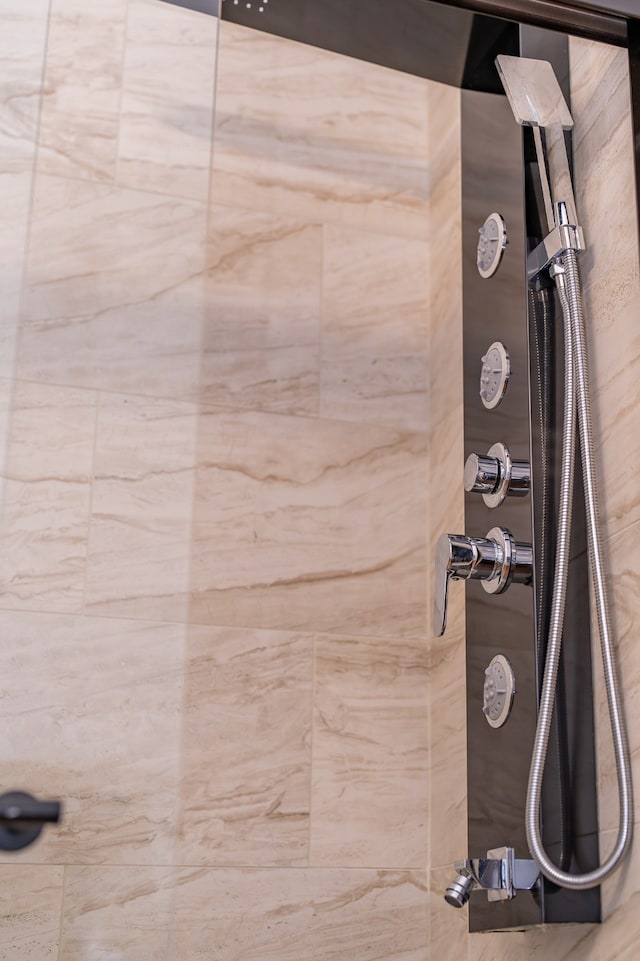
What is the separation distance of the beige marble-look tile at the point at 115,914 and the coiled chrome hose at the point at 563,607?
1.65 ft

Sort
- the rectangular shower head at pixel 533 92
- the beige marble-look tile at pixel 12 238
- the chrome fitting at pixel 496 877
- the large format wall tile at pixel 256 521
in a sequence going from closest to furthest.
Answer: the chrome fitting at pixel 496 877 → the beige marble-look tile at pixel 12 238 → the rectangular shower head at pixel 533 92 → the large format wall tile at pixel 256 521

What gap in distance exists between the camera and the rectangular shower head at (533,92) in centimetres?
145

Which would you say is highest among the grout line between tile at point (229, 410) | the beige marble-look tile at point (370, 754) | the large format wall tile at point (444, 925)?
the grout line between tile at point (229, 410)

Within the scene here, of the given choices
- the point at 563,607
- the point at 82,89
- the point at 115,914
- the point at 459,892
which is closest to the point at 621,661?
the point at 563,607

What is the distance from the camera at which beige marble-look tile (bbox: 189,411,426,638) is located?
5.30 feet

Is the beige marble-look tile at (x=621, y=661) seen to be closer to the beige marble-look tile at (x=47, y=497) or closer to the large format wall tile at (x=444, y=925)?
the large format wall tile at (x=444, y=925)

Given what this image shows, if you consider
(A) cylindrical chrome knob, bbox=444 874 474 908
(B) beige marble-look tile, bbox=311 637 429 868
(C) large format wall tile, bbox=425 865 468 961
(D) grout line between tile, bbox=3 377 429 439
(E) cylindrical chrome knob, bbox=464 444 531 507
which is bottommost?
(C) large format wall tile, bbox=425 865 468 961

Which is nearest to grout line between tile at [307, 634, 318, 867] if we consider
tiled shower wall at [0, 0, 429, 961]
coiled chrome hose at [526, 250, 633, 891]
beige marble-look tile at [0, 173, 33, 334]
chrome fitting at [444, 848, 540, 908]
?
tiled shower wall at [0, 0, 429, 961]

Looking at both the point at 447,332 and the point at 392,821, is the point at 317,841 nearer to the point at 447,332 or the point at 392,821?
the point at 392,821

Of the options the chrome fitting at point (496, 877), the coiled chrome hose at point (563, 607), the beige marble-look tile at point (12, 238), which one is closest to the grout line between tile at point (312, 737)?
the chrome fitting at point (496, 877)

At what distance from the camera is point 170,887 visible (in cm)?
145

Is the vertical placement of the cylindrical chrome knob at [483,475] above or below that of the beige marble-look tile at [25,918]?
above

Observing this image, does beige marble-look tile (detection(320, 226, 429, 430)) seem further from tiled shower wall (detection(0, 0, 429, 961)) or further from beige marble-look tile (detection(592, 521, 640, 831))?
beige marble-look tile (detection(592, 521, 640, 831))

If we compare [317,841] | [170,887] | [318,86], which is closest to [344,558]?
[317,841]
